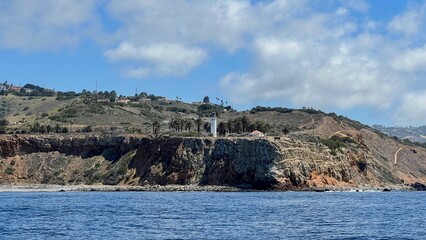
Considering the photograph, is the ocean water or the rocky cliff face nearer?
the ocean water

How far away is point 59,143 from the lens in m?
134

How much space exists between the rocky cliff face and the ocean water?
3572cm

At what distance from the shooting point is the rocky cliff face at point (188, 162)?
110562 millimetres

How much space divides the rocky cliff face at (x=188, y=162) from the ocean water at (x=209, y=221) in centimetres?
3572

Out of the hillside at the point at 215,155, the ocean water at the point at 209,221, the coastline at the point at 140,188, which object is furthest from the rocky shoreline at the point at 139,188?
the ocean water at the point at 209,221

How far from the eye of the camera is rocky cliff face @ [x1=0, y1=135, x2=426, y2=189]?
363ft

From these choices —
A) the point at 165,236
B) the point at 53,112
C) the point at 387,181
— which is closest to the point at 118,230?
the point at 165,236

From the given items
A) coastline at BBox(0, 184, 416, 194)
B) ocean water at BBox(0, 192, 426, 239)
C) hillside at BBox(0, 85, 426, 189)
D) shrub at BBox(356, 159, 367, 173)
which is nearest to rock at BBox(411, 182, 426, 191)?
hillside at BBox(0, 85, 426, 189)

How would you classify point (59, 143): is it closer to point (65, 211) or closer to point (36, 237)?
point (65, 211)

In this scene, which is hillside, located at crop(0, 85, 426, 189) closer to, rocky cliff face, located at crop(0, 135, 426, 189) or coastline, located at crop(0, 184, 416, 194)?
rocky cliff face, located at crop(0, 135, 426, 189)

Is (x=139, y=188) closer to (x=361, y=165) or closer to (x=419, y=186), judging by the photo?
(x=361, y=165)

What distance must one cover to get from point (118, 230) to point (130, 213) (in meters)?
14.5

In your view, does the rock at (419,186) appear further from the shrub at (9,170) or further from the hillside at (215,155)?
the shrub at (9,170)

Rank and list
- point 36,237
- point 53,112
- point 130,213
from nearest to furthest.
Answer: point 36,237, point 130,213, point 53,112
